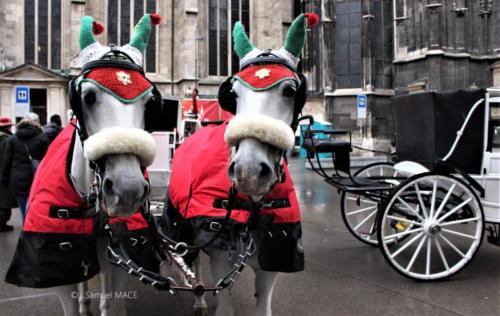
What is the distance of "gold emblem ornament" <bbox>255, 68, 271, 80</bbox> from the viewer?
234 cm

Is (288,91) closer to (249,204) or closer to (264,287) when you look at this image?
(249,204)

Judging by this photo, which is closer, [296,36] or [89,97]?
[89,97]

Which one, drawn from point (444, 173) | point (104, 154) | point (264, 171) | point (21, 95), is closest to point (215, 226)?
point (264, 171)

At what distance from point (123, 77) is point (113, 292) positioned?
1318mm

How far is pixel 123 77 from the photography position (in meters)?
2.18

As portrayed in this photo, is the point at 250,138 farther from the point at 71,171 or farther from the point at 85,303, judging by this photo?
the point at 85,303

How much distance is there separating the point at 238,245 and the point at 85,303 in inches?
64.4

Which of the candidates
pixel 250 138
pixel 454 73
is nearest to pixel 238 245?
pixel 250 138

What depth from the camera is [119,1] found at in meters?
29.0

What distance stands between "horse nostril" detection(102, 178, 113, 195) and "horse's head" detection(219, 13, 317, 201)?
1.83 feet

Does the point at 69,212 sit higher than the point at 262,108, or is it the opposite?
the point at 262,108

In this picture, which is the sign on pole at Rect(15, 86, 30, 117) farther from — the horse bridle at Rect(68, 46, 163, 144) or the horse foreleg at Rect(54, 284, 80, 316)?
the horse bridle at Rect(68, 46, 163, 144)

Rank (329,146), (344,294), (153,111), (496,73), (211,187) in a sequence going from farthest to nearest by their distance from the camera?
(496,73) → (329,146) → (344,294) → (211,187) → (153,111)

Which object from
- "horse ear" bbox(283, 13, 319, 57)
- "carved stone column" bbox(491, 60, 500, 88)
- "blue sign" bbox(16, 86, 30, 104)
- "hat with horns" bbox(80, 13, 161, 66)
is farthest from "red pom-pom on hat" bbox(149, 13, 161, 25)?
"carved stone column" bbox(491, 60, 500, 88)
